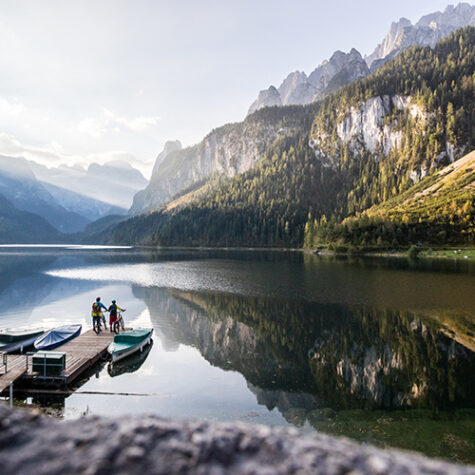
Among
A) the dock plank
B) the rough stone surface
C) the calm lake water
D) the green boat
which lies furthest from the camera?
the green boat

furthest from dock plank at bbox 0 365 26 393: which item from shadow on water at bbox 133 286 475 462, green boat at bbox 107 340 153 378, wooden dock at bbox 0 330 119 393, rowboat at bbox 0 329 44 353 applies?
shadow on water at bbox 133 286 475 462

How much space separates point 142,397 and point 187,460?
18804 millimetres

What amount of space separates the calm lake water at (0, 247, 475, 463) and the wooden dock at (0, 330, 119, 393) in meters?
1.02

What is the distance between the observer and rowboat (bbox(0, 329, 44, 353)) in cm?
2622

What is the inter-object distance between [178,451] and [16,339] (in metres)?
31.3

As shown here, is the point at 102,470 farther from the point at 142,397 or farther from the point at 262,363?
the point at 262,363

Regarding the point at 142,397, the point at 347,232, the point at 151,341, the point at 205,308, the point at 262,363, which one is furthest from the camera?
the point at 347,232

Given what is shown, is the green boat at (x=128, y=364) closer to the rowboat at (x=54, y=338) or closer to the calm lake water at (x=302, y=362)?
the calm lake water at (x=302, y=362)

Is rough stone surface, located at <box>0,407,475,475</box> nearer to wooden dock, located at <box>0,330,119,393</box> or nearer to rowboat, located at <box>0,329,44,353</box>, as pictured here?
wooden dock, located at <box>0,330,119,393</box>

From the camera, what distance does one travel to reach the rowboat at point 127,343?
2439 cm

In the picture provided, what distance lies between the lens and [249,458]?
2.61 meters

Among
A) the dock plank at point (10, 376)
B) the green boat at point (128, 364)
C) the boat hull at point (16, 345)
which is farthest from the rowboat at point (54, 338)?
the green boat at point (128, 364)

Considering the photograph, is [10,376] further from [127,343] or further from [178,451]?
[178,451]

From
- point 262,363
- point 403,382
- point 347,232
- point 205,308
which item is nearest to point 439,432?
point 403,382
